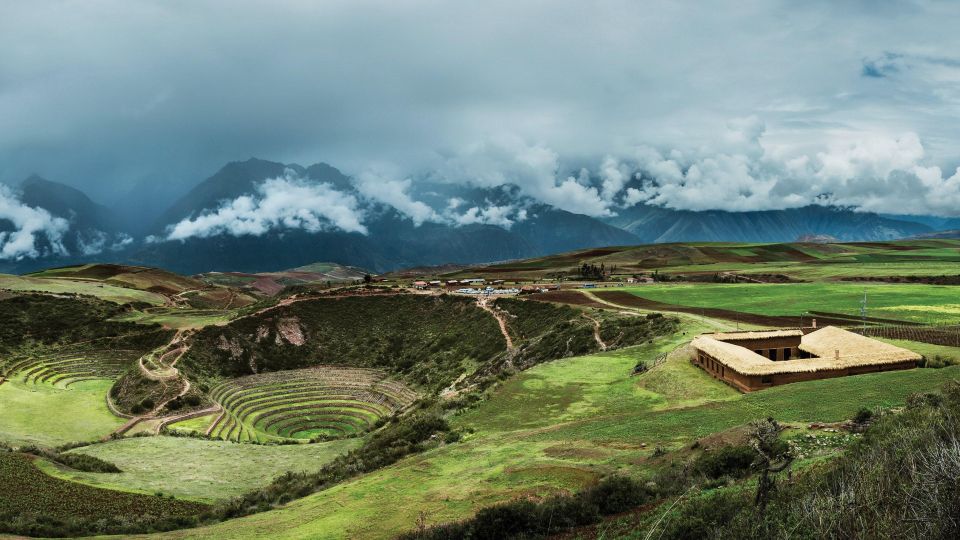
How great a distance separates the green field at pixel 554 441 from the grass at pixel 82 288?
324 ft

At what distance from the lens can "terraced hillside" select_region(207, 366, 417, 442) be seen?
2309 inches

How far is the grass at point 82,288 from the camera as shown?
102 meters

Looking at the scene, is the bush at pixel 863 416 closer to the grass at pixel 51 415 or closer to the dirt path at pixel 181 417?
the dirt path at pixel 181 417

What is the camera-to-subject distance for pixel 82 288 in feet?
361

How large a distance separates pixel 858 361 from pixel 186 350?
242 ft

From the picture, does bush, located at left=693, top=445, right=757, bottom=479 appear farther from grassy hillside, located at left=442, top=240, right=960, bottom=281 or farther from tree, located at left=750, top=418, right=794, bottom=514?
grassy hillside, located at left=442, top=240, right=960, bottom=281

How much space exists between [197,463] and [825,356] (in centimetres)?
4154

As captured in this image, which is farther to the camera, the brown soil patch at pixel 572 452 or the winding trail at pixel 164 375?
the winding trail at pixel 164 375

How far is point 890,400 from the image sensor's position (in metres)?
21.7

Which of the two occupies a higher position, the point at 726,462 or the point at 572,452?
the point at 726,462

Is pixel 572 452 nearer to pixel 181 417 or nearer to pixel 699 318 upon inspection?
pixel 699 318

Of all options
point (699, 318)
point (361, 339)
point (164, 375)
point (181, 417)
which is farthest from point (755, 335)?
point (361, 339)

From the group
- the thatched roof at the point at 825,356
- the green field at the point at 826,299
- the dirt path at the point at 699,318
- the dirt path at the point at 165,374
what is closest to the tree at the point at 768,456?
the thatched roof at the point at 825,356

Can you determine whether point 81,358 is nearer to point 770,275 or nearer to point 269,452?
point 269,452
